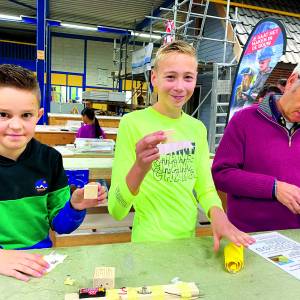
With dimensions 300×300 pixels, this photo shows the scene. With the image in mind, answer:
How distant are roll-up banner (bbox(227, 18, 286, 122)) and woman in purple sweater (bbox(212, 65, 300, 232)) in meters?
2.45

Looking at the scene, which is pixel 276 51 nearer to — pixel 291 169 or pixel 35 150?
pixel 291 169

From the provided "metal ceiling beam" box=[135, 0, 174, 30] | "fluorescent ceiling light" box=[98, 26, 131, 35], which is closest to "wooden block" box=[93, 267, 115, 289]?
"metal ceiling beam" box=[135, 0, 174, 30]

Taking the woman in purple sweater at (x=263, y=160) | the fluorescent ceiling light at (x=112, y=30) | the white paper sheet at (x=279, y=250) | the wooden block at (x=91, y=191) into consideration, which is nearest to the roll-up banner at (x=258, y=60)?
the woman in purple sweater at (x=263, y=160)

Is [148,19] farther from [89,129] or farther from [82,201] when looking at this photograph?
[82,201]

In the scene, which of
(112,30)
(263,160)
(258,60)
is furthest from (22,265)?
(112,30)

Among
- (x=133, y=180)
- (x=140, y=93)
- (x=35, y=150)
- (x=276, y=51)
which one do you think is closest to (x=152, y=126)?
(x=133, y=180)

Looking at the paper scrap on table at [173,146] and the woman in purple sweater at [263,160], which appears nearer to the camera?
the paper scrap on table at [173,146]

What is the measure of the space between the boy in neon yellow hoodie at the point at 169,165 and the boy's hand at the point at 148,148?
26cm

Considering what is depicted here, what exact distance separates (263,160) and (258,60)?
2970 mm

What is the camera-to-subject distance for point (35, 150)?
4.47 ft

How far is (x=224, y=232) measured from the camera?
1127 mm

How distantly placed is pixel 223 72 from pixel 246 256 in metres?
7.69

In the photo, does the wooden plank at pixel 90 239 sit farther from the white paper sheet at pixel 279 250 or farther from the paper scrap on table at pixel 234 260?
the paper scrap on table at pixel 234 260

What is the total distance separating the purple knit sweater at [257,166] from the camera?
5.05 feet
